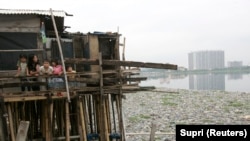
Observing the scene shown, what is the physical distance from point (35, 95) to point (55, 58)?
292 cm

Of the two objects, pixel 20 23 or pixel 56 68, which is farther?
pixel 20 23

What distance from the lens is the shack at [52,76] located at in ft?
35.8

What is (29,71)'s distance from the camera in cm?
1176

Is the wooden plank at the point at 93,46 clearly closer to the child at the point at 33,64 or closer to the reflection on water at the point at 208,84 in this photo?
the child at the point at 33,64

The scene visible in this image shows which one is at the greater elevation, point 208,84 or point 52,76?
point 52,76

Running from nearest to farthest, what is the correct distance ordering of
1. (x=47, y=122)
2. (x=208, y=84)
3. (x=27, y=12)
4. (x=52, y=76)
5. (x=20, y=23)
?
1. (x=52, y=76)
2. (x=47, y=122)
3. (x=27, y=12)
4. (x=20, y=23)
5. (x=208, y=84)

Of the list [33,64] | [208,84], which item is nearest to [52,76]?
[33,64]

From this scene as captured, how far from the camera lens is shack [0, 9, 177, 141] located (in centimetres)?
1091

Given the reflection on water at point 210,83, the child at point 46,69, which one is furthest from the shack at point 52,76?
the reflection on water at point 210,83

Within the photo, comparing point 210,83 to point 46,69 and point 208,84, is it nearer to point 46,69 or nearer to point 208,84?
point 208,84

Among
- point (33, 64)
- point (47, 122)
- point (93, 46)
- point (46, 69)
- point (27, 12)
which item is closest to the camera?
point (46, 69)

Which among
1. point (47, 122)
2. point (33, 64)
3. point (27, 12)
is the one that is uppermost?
point (27, 12)

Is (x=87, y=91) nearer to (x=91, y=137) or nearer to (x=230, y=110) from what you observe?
(x=91, y=137)

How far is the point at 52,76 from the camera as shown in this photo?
10805mm
